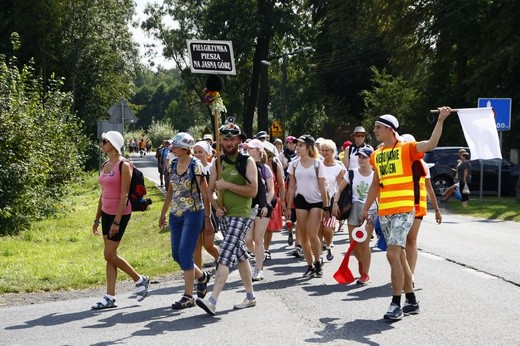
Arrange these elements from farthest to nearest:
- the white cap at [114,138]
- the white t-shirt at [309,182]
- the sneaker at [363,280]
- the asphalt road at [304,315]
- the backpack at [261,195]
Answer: the white t-shirt at [309,182] < the sneaker at [363,280] < the backpack at [261,195] < the white cap at [114,138] < the asphalt road at [304,315]

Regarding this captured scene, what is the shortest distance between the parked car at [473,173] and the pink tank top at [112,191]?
21097 millimetres

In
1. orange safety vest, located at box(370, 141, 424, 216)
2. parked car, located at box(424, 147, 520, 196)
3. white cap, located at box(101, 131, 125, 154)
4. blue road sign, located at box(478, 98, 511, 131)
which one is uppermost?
blue road sign, located at box(478, 98, 511, 131)

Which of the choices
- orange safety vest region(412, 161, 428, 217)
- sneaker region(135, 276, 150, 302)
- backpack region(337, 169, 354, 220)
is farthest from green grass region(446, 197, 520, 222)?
sneaker region(135, 276, 150, 302)

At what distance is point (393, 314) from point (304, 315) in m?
0.91

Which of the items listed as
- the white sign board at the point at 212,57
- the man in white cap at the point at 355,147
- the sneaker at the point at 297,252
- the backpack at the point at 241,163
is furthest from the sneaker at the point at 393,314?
the man in white cap at the point at 355,147

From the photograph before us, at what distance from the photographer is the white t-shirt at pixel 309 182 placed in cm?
1095

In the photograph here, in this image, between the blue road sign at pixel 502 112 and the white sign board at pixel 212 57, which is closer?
the white sign board at pixel 212 57

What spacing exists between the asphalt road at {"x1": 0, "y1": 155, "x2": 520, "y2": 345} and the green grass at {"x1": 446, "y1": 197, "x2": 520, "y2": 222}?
33.4ft

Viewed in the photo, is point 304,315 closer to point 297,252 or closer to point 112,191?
point 112,191

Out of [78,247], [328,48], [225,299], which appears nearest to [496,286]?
[225,299]

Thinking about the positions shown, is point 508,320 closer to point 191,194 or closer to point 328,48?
point 191,194

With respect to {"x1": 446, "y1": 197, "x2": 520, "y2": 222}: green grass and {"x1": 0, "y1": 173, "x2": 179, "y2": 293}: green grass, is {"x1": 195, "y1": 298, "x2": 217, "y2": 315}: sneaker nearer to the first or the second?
{"x1": 0, "y1": 173, "x2": 179, "y2": 293}: green grass

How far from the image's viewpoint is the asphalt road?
7.30 m

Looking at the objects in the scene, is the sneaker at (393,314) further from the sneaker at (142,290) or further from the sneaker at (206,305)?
the sneaker at (142,290)
